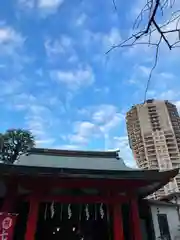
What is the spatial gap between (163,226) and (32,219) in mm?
7378

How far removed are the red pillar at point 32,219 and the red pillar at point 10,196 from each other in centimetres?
78

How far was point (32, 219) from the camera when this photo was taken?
29.1 feet

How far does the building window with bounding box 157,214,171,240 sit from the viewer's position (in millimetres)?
12758

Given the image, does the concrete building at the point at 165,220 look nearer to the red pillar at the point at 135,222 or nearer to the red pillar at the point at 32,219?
the red pillar at the point at 135,222

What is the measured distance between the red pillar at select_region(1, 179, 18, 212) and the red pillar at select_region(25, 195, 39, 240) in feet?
2.55

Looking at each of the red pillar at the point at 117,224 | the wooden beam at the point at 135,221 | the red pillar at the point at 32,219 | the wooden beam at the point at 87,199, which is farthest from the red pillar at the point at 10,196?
the wooden beam at the point at 135,221

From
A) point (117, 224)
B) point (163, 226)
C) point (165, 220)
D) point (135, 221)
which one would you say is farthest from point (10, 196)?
point (165, 220)

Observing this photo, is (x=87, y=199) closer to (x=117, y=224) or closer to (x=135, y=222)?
(x=117, y=224)

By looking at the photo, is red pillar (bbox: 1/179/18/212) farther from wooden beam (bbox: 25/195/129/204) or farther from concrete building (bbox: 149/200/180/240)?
concrete building (bbox: 149/200/180/240)

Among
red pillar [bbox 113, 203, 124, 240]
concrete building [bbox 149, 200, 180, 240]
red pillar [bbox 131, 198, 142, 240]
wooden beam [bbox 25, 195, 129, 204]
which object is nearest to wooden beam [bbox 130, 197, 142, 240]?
red pillar [bbox 131, 198, 142, 240]

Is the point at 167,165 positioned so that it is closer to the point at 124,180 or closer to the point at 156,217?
the point at 156,217

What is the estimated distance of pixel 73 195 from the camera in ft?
32.7

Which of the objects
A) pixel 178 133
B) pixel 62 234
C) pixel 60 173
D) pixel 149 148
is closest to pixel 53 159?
pixel 62 234

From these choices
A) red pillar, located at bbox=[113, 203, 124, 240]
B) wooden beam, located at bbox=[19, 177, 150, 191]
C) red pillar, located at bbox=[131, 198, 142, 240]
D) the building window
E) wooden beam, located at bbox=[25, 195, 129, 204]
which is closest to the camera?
red pillar, located at bbox=[113, 203, 124, 240]
